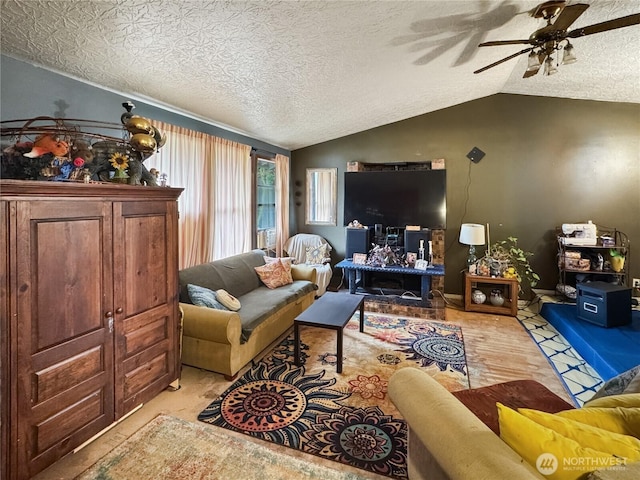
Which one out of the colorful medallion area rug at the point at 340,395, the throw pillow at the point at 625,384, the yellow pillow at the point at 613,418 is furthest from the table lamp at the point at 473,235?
the yellow pillow at the point at 613,418

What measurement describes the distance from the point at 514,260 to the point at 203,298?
14.1ft

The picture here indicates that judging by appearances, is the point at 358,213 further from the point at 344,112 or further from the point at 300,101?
the point at 300,101

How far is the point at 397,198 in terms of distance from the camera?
4.92 m

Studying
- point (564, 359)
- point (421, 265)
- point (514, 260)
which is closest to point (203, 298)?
point (421, 265)

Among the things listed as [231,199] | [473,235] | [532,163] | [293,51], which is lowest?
[473,235]

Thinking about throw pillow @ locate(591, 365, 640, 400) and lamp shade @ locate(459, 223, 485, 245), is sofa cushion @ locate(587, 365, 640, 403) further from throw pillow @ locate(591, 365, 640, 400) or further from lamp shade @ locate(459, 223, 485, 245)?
lamp shade @ locate(459, 223, 485, 245)

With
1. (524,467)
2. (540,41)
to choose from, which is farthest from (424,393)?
(540,41)

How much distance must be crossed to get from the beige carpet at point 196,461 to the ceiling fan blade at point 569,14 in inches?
113

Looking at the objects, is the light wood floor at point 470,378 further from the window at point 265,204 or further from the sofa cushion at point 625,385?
the window at point 265,204

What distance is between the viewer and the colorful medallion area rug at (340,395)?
1.95 m

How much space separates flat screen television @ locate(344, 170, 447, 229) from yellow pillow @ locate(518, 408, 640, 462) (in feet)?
12.8

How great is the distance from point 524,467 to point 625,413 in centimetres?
49

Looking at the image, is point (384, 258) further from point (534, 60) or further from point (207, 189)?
point (534, 60)

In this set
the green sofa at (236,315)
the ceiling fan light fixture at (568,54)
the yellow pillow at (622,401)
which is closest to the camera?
the yellow pillow at (622,401)
